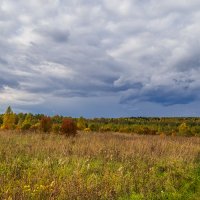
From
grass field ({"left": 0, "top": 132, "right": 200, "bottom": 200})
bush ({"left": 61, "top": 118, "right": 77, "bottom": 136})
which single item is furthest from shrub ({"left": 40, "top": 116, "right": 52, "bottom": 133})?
grass field ({"left": 0, "top": 132, "right": 200, "bottom": 200})

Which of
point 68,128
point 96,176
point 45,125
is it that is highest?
point 45,125

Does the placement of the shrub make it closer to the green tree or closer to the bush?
the bush

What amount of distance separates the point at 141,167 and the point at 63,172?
3248mm

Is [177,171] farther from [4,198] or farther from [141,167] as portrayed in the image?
[4,198]

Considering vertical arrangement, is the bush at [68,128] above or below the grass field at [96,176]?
above

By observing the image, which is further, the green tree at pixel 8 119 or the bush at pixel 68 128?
the green tree at pixel 8 119

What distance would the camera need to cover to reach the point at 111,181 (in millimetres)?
9727

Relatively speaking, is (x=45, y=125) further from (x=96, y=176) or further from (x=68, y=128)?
(x=96, y=176)

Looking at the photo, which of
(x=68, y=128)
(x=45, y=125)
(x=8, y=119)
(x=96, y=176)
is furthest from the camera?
(x=8, y=119)

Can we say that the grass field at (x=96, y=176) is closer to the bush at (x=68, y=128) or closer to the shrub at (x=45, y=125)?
the bush at (x=68, y=128)

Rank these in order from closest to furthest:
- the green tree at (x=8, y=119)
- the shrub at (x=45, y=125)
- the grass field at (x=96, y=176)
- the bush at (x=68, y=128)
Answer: the grass field at (x=96, y=176)
the bush at (x=68, y=128)
the shrub at (x=45, y=125)
the green tree at (x=8, y=119)

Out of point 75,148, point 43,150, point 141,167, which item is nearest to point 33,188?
point 141,167

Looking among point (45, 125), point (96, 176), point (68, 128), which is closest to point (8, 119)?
point (45, 125)

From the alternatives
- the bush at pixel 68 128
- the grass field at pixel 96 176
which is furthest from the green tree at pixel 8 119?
the grass field at pixel 96 176
